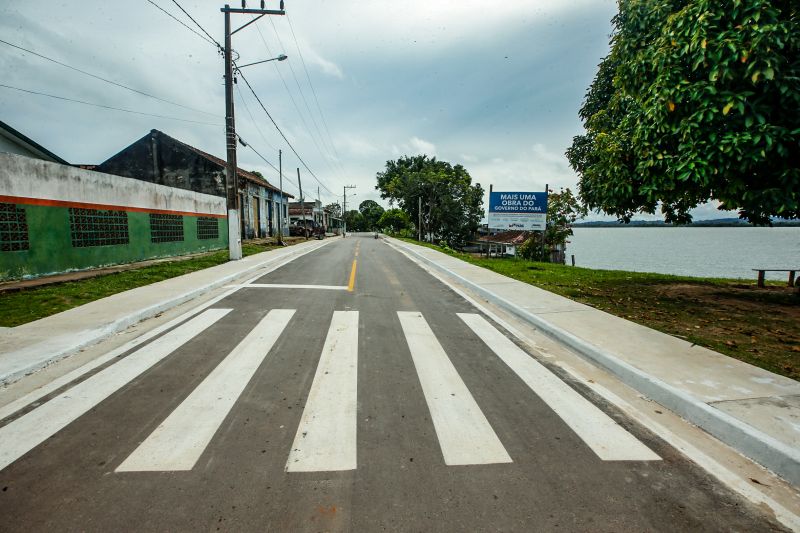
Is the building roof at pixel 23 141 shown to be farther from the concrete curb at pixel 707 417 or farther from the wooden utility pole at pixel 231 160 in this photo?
the concrete curb at pixel 707 417

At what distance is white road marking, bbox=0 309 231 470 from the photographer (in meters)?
2.77

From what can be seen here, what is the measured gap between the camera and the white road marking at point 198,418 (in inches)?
102

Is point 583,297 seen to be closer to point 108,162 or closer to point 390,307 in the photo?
point 390,307

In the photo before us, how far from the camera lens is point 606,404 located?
11.8 ft

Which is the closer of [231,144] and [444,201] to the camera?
[231,144]

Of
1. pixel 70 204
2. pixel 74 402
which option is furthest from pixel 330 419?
pixel 70 204

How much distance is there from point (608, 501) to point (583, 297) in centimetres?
712

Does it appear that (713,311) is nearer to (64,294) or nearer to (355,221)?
(64,294)

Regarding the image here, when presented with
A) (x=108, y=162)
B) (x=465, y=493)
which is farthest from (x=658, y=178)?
(x=108, y=162)

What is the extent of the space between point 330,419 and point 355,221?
457ft

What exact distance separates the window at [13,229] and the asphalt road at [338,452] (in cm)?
836

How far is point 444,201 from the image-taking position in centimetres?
5338

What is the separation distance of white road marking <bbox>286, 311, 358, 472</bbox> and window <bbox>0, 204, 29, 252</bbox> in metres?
10.2

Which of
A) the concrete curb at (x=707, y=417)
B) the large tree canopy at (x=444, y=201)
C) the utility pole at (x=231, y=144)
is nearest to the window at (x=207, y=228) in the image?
the utility pole at (x=231, y=144)
